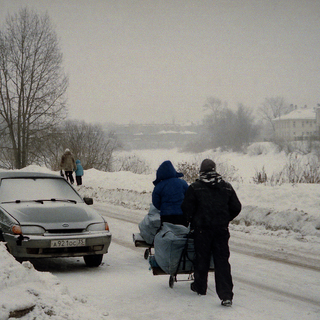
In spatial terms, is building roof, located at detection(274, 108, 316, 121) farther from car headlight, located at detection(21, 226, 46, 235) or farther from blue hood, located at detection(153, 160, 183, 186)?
car headlight, located at detection(21, 226, 46, 235)

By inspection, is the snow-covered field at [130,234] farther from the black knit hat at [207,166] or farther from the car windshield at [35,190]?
the black knit hat at [207,166]

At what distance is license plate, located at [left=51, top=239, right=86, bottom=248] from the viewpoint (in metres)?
6.82

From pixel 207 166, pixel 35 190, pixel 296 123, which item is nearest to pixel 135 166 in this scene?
pixel 35 190

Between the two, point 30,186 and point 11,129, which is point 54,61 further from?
point 30,186

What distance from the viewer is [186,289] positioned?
6.27 meters

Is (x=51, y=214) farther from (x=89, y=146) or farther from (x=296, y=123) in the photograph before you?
(x=296, y=123)

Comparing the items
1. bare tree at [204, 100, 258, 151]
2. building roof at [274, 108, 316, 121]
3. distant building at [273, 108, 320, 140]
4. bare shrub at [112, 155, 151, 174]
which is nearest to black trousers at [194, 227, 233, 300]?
bare shrub at [112, 155, 151, 174]

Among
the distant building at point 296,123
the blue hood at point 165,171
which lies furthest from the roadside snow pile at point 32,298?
the distant building at point 296,123

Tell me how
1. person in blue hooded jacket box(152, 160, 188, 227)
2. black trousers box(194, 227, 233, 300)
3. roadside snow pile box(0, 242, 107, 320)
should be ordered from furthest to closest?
1. person in blue hooded jacket box(152, 160, 188, 227)
2. black trousers box(194, 227, 233, 300)
3. roadside snow pile box(0, 242, 107, 320)

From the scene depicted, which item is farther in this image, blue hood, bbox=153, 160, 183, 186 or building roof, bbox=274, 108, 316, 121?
building roof, bbox=274, 108, 316, 121

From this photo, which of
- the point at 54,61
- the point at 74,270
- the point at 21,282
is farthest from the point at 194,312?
the point at 54,61

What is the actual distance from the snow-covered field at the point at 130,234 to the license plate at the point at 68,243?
455 millimetres

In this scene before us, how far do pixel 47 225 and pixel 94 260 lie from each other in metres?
1.10

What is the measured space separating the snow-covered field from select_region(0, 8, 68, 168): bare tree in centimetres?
1091
